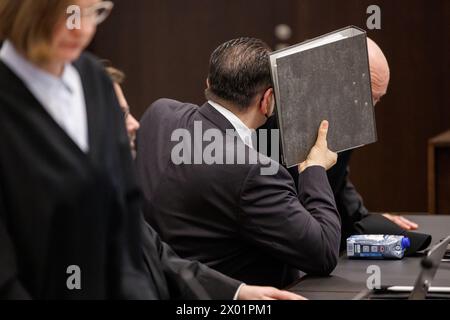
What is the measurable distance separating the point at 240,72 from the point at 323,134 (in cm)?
31

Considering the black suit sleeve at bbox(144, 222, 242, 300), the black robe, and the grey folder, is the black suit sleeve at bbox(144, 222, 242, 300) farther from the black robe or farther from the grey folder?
the black robe

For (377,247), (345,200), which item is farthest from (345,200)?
(377,247)

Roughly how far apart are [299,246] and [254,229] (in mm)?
131

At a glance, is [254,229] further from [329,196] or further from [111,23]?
[111,23]

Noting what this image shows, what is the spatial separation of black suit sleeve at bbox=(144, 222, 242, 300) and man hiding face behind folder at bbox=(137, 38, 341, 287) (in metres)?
0.28

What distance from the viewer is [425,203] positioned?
20.8ft

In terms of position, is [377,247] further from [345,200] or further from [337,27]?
[337,27]

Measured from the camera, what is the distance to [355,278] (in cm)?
256

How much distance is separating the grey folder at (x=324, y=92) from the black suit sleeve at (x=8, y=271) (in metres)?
1.25

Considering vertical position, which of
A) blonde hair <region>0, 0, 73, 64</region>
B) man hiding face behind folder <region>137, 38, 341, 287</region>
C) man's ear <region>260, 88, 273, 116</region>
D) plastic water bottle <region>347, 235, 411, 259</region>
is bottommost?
plastic water bottle <region>347, 235, 411, 259</region>

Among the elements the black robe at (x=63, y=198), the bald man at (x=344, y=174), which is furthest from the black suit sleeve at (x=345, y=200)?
the black robe at (x=63, y=198)

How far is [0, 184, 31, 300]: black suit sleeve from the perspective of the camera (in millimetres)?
1493

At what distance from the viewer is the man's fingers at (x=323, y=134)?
274 cm

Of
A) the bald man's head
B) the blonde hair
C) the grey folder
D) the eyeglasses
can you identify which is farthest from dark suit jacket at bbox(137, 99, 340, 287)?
the blonde hair
